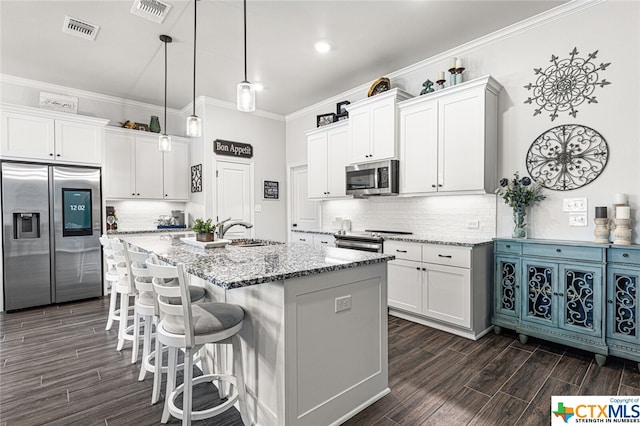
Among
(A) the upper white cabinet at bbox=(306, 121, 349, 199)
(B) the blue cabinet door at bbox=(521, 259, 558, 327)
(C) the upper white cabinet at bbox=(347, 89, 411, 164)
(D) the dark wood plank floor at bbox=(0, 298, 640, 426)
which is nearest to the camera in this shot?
(D) the dark wood plank floor at bbox=(0, 298, 640, 426)

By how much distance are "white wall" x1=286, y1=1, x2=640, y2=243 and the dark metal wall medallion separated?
4 cm

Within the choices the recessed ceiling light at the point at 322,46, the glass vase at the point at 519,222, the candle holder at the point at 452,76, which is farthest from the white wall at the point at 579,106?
the recessed ceiling light at the point at 322,46

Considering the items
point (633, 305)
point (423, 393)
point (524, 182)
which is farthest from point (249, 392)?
point (524, 182)

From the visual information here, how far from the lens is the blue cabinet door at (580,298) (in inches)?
98.6

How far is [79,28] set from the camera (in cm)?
319

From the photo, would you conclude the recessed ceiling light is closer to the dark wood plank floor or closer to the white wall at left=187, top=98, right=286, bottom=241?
the white wall at left=187, top=98, right=286, bottom=241

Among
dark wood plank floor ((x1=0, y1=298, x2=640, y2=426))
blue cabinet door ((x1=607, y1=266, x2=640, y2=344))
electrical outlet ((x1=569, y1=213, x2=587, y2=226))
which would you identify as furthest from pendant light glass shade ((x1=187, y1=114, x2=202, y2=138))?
blue cabinet door ((x1=607, y1=266, x2=640, y2=344))

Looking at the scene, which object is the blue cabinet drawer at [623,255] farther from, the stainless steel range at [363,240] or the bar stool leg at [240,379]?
the bar stool leg at [240,379]

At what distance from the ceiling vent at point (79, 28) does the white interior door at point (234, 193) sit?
2.34m

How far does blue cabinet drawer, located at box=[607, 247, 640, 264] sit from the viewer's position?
92.7 inches

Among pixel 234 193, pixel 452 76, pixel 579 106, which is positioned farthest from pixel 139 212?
pixel 579 106

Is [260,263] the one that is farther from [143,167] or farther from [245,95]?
[143,167]

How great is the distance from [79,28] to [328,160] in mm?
3277

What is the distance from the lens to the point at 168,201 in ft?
18.4
